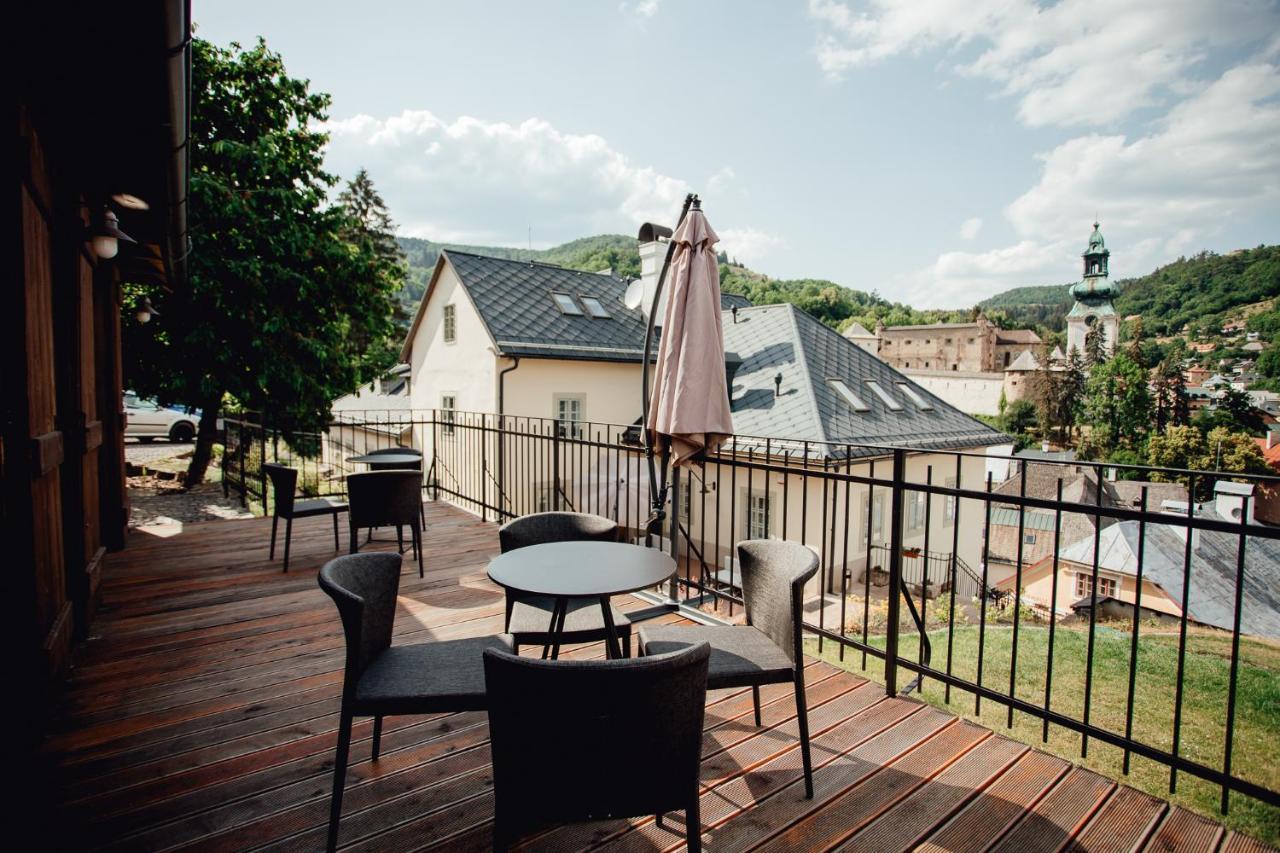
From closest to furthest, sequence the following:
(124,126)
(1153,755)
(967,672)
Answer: (1153,755) → (124,126) → (967,672)

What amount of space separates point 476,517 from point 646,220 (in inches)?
174

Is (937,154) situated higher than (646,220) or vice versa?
(937,154)

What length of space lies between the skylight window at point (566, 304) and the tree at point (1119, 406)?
57906 mm

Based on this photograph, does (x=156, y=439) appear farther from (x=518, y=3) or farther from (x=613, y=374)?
(x=518, y=3)

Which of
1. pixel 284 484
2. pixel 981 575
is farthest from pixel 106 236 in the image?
pixel 981 575

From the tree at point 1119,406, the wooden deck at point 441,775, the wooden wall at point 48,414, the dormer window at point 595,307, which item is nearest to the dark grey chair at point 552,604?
the wooden deck at point 441,775

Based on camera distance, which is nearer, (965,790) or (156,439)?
(965,790)

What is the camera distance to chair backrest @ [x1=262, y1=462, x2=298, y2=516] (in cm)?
476

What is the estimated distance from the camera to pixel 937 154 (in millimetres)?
26453

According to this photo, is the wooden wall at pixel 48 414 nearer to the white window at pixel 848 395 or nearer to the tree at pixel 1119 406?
the white window at pixel 848 395

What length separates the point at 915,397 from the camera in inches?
683

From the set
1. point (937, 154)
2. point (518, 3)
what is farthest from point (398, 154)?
point (937, 154)

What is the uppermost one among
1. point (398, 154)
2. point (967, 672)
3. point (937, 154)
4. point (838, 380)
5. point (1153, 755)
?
point (937, 154)

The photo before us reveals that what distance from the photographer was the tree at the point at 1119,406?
5516 cm
